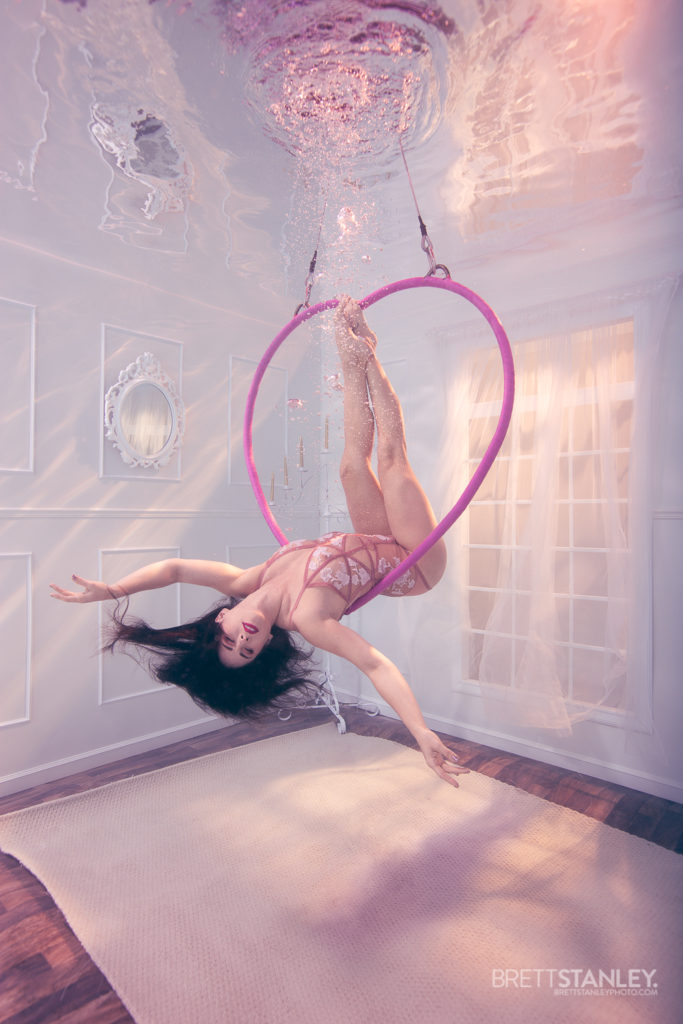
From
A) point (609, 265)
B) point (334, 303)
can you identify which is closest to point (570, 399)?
point (609, 265)

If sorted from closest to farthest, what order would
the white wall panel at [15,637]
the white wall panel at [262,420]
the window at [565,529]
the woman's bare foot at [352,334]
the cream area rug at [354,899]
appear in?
1. the cream area rug at [354,899]
2. the woman's bare foot at [352,334]
3. the white wall panel at [15,637]
4. the window at [565,529]
5. the white wall panel at [262,420]

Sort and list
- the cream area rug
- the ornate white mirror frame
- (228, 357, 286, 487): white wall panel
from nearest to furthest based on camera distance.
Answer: the cream area rug, the ornate white mirror frame, (228, 357, 286, 487): white wall panel

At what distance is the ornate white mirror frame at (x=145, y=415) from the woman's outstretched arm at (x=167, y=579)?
152 centimetres

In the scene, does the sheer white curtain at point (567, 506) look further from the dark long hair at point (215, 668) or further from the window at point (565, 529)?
the dark long hair at point (215, 668)

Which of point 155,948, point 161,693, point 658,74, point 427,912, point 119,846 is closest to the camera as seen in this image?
point 155,948

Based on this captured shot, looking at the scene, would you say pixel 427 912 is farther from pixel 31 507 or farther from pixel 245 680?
pixel 31 507

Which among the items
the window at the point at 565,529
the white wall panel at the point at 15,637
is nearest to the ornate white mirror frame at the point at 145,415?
the white wall panel at the point at 15,637

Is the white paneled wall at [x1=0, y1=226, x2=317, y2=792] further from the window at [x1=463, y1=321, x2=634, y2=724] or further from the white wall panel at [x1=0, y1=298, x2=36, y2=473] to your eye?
the window at [x1=463, y1=321, x2=634, y2=724]

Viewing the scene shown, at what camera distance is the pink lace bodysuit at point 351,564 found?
213 centimetres

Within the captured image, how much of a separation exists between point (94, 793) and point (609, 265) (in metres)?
4.08

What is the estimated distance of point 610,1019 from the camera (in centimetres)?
177

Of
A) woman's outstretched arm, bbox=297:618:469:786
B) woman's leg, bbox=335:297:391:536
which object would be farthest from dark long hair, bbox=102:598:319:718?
woman's leg, bbox=335:297:391:536

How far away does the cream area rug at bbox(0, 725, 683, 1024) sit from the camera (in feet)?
6.07

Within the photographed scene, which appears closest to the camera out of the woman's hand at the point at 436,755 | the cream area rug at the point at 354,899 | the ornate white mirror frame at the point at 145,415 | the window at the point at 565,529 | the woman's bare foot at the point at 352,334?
the woman's hand at the point at 436,755
